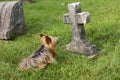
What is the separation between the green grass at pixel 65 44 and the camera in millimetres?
5344

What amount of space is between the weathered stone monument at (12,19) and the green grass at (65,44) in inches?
8.1

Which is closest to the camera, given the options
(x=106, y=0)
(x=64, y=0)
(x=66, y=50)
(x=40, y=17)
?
(x=66, y=50)

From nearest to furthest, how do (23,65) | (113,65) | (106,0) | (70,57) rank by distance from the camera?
1. (113,65)
2. (23,65)
3. (70,57)
4. (106,0)

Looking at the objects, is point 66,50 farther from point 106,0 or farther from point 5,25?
point 106,0

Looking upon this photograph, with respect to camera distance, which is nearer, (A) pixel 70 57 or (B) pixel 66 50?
(A) pixel 70 57

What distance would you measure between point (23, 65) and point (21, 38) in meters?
1.99

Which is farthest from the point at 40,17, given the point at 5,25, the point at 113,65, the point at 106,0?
the point at 113,65

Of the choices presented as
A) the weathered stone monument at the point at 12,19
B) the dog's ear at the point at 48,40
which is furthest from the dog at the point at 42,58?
the weathered stone monument at the point at 12,19

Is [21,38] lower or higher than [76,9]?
lower

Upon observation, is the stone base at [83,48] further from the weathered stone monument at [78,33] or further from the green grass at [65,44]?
the green grass at [65,44]

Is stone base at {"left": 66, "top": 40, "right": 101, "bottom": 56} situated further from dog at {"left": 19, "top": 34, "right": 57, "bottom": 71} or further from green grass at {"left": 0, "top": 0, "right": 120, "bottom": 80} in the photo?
dog at {"left": 19, "top": 34, "right": 57, "bottom": 71}

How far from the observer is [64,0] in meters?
11.7

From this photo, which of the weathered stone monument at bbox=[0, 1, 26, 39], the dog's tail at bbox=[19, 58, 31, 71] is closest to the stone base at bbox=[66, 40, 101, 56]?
the dog's tail at bbox=[19, 58, 31, 71]

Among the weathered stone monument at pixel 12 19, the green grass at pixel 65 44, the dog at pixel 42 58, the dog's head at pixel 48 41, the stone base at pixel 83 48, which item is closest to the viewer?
the green grass at pixel 65 44
